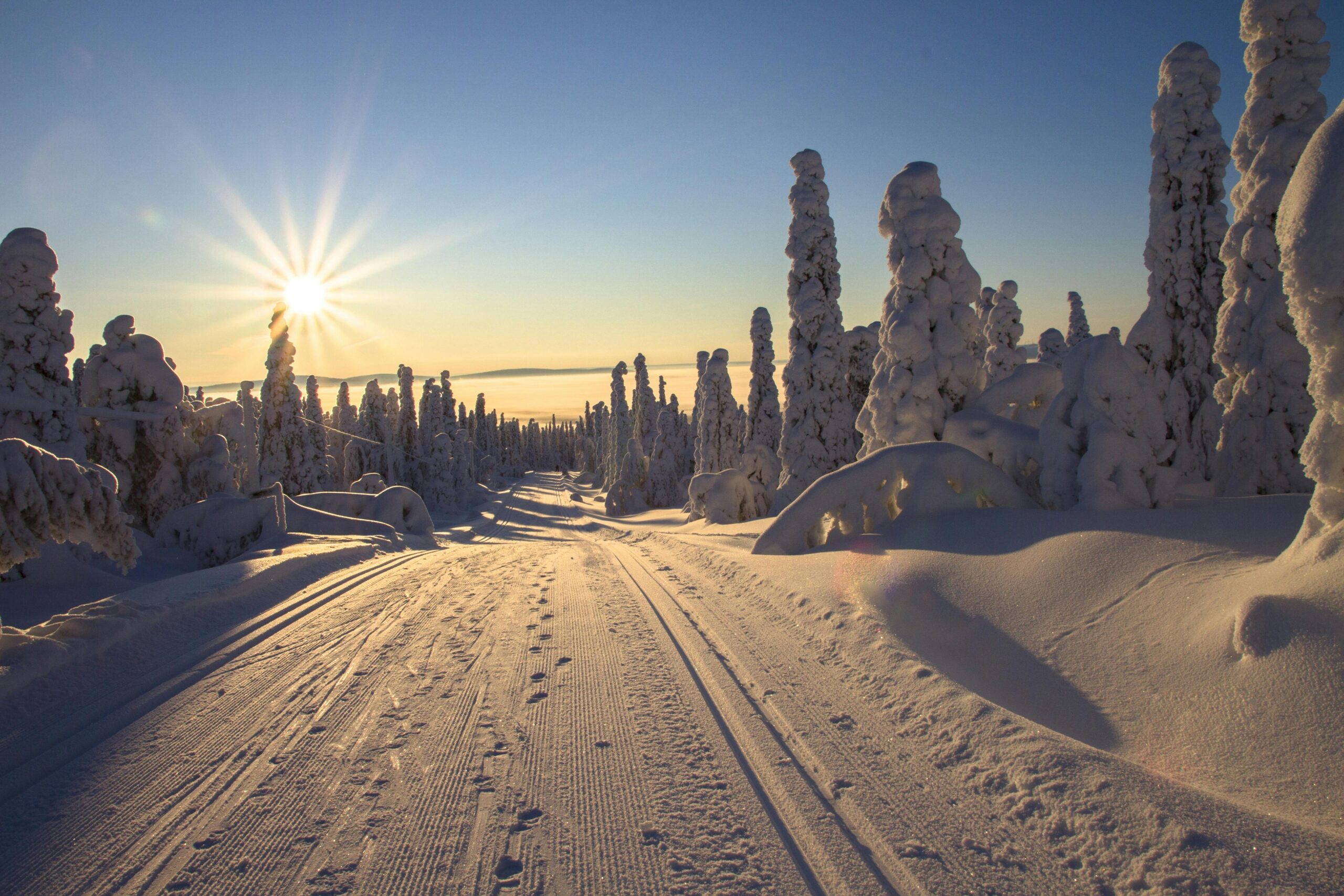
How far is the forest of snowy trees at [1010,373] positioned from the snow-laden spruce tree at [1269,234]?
4cm

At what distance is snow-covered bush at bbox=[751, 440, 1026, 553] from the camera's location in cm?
961

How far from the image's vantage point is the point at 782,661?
5527 millimetres

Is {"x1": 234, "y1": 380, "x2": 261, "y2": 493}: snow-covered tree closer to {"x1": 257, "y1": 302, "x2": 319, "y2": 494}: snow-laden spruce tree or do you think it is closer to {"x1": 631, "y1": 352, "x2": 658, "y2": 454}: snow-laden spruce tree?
{"x1": 257, "y1": 302, "x2": 319, "y2": 494}: snow-laden spruce tree

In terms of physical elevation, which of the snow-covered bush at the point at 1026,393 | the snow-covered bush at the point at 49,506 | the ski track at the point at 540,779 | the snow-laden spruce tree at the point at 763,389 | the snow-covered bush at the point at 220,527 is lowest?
the ski track at the point at 540,779

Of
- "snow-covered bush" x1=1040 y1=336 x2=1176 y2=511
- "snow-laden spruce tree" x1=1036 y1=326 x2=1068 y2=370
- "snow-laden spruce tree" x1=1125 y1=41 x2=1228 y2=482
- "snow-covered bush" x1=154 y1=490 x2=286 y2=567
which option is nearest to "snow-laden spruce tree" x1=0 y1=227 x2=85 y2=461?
"snow-covered bush" x1=154 y1=490 x2=286 y2=567

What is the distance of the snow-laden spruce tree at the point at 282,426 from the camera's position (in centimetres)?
3231

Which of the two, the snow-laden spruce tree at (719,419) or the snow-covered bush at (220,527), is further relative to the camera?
the snow-laden spruce tree at (719,419)

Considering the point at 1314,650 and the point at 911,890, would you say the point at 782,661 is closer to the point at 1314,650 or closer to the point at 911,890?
the point at 911,890

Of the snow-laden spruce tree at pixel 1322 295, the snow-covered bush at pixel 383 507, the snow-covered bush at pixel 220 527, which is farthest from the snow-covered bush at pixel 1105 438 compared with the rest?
the snow-covered bush at pixel 383 507

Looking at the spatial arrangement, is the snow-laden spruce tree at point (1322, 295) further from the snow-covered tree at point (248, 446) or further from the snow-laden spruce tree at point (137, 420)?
the snow-laden spruce tree at point (137, 420)

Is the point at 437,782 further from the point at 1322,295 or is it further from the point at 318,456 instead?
the point at 318,456

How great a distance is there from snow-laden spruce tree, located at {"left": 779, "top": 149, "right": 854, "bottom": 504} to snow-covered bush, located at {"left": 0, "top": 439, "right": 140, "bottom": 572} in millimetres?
19135

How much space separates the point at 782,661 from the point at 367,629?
4521mm

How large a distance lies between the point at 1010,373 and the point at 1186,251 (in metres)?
5.06
